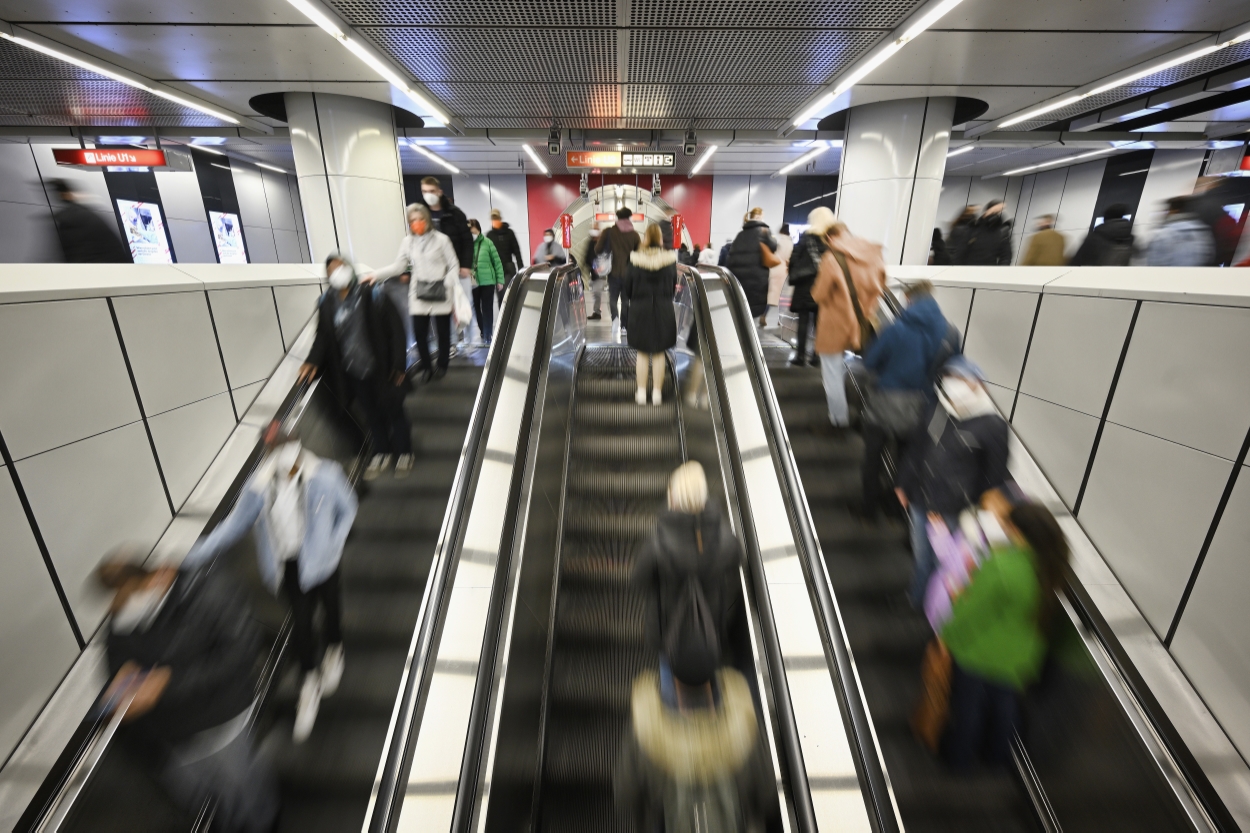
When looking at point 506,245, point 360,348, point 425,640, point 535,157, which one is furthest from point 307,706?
point 535,157

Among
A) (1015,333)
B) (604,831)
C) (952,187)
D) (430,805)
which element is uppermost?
(952,187)

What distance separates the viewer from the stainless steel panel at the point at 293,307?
4457mm

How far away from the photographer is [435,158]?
571 inches

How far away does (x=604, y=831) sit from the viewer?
2.49 meters

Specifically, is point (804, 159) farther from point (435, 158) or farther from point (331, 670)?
point (331, 670)

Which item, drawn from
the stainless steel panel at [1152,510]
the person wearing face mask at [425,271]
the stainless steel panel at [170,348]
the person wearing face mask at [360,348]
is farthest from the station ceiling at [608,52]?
the stainless steel panel at [1152,510]

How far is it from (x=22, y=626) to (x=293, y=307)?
10.0 feet

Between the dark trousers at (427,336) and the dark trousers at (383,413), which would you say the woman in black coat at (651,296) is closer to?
the dark trousers at (427,336)

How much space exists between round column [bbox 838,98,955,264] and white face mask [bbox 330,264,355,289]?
24.3 feet

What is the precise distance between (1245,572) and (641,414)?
3770mm

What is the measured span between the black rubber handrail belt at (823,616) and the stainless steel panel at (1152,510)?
1.64 meters

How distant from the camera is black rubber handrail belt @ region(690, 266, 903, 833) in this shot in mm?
2051

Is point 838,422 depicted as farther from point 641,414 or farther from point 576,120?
point 576,120

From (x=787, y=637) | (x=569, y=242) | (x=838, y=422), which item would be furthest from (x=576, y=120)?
(x=787, y=637)
